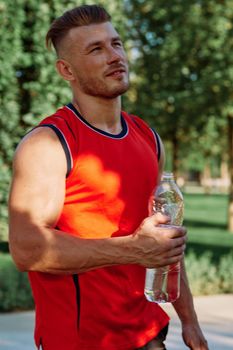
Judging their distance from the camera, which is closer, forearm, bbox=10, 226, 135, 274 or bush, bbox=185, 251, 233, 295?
forearm, bbox=10, 226, 135, 274

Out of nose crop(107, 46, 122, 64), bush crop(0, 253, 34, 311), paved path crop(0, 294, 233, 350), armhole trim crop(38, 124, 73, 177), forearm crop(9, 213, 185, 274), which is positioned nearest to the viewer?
forearm crop(9, 213, 185, 274)

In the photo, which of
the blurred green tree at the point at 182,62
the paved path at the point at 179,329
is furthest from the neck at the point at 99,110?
the blurred green tree at the point at 182,62

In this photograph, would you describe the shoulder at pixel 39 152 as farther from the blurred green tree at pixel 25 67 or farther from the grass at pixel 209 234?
the grass at pixel 209 234

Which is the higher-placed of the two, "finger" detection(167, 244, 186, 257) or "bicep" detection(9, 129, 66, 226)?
"bicep" detection(9, 129, 66, 226)

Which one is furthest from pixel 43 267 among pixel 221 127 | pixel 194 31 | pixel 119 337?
pixel 221 127

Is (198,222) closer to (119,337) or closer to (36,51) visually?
(36,51)

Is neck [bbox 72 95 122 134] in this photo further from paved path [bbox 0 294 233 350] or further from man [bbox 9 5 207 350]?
paved path [bbox 0 294 233 350]

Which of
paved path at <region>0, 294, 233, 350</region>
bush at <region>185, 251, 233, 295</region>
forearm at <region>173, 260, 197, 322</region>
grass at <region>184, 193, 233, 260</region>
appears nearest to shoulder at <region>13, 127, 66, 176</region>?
forearm at <region>173, 260, 197, 322</region>

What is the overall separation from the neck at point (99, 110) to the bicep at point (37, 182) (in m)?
0.30

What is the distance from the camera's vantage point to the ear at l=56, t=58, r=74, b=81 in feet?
8.38

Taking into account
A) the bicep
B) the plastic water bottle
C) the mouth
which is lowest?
the plastic water bottle

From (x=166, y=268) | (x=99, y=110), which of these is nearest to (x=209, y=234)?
(x=166, y=268)

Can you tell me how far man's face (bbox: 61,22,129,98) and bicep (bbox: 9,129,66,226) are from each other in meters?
0.34

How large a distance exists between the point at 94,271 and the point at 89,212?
0.65 feet
